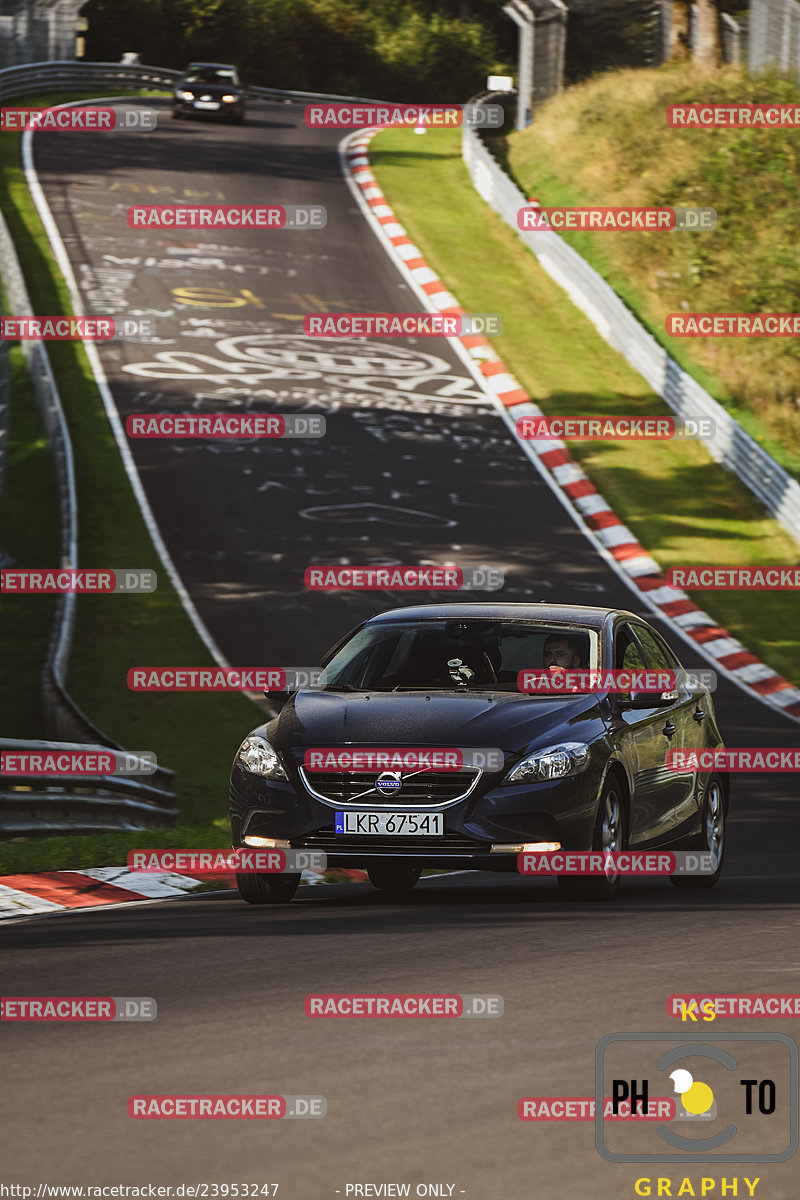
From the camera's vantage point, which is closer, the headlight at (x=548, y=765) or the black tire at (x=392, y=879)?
the headlight at (x=548, y=765)

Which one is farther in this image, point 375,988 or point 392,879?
point 392,879

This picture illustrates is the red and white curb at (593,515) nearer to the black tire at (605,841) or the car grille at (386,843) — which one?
the black tire at (605,841)

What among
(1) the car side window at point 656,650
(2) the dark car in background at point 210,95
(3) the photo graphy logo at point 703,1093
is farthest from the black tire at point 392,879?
(2) the dark car in background at point 210,95

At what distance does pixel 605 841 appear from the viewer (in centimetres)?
994

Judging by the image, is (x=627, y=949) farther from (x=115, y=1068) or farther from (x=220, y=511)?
(x=220, y=511)

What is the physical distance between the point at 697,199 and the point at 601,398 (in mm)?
10349

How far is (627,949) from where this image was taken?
27.3 ft

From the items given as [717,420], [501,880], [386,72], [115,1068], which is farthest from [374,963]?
[386,72]

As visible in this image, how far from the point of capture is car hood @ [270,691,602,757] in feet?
31.2

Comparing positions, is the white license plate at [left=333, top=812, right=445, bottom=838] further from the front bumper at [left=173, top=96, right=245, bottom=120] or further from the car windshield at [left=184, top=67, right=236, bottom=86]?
the car windshield at [left=184, top=67, right=236, bottom=86]

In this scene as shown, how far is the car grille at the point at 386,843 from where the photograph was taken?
370 inches

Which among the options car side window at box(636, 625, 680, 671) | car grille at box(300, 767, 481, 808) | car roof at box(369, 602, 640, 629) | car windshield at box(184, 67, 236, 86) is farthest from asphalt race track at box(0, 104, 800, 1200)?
car windshield at box(184, 67, 236, 86)

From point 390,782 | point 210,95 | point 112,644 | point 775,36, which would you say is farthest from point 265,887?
point 210,95

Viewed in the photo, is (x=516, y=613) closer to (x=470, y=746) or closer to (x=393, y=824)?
(x=470, y=746)
